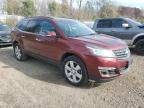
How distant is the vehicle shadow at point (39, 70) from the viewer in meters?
5.99

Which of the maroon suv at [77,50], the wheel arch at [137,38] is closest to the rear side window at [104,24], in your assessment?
the wheel arch at [137,38]

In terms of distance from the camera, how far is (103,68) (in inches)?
201

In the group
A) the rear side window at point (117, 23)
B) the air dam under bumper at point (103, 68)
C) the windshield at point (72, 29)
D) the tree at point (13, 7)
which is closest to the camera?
the air dam under bumper at point (103, 68)

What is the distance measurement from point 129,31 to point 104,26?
1531mm

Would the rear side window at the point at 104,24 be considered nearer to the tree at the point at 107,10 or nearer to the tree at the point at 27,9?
the tree at the point at 107,10

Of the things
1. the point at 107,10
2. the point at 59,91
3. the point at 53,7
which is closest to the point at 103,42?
the point at 59,91

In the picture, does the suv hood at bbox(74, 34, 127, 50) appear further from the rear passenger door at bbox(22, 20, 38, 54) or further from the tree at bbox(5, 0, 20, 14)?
the tree at bbox(5, 0, 20, 14)

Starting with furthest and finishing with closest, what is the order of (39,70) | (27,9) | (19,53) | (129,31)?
(27,9) < (129,31) < (19,53) < (39,70)

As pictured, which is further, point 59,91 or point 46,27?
point 46,27

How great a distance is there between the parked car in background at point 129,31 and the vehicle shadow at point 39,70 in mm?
4011

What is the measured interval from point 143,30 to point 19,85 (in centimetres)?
594

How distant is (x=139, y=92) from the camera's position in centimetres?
519

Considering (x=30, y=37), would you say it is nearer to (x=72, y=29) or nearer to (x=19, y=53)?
(x=19, y=53)

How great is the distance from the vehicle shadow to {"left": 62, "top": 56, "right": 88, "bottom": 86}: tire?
0.55ft
